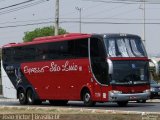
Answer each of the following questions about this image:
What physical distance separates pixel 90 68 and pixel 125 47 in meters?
2.04

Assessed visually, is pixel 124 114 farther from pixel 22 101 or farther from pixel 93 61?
pixel 22 101

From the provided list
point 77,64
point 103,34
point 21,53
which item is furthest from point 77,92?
point 21,53

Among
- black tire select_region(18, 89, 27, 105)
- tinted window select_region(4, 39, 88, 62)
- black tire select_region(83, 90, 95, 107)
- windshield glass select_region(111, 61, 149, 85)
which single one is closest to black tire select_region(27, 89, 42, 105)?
black tire select_region(18, 89, 27, 105)

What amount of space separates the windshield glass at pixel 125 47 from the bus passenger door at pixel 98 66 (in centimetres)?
43

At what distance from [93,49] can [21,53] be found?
763 cm

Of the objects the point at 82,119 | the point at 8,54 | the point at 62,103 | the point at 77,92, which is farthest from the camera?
the point at 8,54

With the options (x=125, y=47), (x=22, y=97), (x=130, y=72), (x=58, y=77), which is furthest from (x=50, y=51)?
(x=130, y=72)

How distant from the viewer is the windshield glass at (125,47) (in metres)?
29.8

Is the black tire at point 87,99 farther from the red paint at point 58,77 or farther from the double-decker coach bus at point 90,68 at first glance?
the red paint at point 58,77

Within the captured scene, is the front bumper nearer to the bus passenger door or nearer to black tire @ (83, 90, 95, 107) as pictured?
the bus passenger door

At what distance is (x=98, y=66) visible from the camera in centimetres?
2997

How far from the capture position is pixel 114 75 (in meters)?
29.6

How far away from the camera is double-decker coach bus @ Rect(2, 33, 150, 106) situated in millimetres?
29797

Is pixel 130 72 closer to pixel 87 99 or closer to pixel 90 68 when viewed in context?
pixel 90 68
